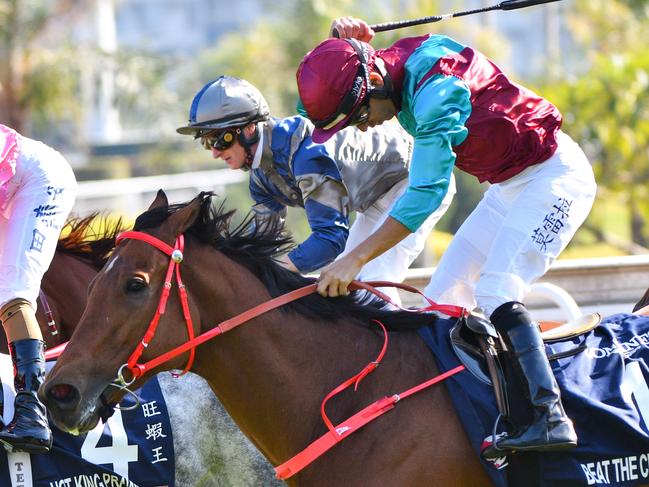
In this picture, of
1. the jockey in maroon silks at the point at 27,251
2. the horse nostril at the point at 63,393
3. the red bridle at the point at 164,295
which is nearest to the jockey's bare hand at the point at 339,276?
the red bridle at the point at 164,295

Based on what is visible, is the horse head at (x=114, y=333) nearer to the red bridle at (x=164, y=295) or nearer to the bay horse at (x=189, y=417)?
the red bridle at (x=164, y=295)

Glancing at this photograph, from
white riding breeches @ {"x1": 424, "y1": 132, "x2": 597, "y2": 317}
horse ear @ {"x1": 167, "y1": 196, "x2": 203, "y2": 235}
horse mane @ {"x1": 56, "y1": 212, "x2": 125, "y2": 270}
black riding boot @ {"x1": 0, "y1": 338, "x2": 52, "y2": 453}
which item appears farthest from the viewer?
horse mane @ {"x1": 56, "y1": 212, "x2": 125, "y2": 270}

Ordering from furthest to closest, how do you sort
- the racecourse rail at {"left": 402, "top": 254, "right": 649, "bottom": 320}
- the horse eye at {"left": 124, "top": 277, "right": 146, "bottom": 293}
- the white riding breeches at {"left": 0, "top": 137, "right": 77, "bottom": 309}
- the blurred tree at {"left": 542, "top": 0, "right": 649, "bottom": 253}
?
the blurred tree at {"left": 542, "top": 0, "right": 649, "bottom": 253}
the racecourse rail at {"left": 402, "top": 254, "right": 649, "bottom": 320}
the white riding breeches at {"left": 0, "top": 137, "right": 77, "bottom": 309}
the horse eye at {"left": 124, "top": 277, "right": 146, "bottom": 293}

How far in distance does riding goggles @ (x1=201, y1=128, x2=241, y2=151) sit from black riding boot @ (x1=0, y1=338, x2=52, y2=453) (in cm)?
115

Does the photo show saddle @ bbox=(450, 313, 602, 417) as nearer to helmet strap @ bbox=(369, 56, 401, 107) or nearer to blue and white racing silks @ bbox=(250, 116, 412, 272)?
blue and white racing silks @ bbox=(250, 116, 412, 272)

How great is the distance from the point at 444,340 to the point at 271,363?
64cm

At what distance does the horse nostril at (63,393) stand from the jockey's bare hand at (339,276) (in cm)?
90

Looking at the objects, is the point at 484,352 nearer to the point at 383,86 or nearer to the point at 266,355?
the point at 266,355

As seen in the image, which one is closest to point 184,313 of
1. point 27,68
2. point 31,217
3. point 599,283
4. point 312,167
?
point 312,167

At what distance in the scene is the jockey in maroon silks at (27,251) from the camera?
4.11 m

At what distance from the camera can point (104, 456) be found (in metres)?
4.22

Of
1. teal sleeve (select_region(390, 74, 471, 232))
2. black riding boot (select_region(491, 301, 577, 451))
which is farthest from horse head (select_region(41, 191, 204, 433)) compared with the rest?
black riding boot (select_region(491, 301, 577, 451))

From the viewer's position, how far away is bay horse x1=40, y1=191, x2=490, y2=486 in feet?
11.0

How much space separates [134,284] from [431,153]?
1.10 metres
